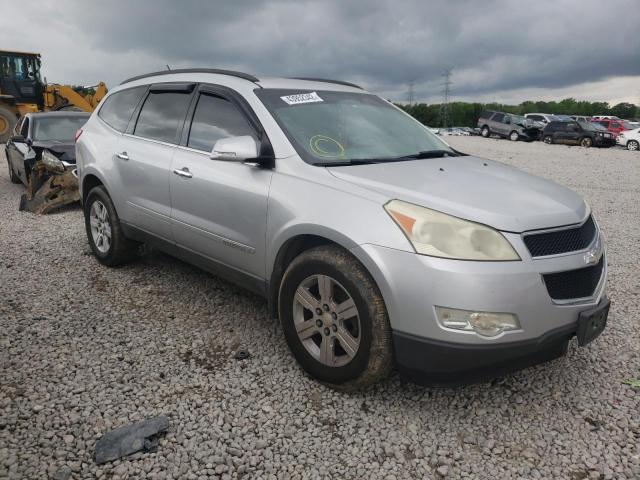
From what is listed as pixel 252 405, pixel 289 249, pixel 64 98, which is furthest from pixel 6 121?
pixel 252 405

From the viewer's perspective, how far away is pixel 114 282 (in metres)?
4.79

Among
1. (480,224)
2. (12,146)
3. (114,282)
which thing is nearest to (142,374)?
(114,282)

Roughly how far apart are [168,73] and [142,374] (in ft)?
8.72

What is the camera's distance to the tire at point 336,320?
2628mm

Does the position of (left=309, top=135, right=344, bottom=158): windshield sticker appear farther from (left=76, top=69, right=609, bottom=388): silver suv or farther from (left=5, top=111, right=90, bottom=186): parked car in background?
(left=5, top=111, right=90, bottom=186): parked car in background

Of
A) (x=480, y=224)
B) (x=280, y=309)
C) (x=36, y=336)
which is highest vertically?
(x=480, y=224)

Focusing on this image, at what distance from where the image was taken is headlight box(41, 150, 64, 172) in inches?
320

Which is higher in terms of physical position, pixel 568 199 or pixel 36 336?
pixel 568 199

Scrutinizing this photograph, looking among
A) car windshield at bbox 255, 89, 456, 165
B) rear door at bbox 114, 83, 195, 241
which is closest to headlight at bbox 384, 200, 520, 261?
car windshield at bbox 255, 89, 456, 165

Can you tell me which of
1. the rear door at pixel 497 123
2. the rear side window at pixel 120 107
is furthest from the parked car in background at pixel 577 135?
the rear side window at pixel 120 107

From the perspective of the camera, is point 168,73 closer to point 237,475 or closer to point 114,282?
point 114,282

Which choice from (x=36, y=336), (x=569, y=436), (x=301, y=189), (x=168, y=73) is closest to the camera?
(x=569, y=436)

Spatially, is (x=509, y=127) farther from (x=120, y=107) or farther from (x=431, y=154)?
(x=431, y=154)

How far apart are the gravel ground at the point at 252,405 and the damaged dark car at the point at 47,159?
4210 millimetres
